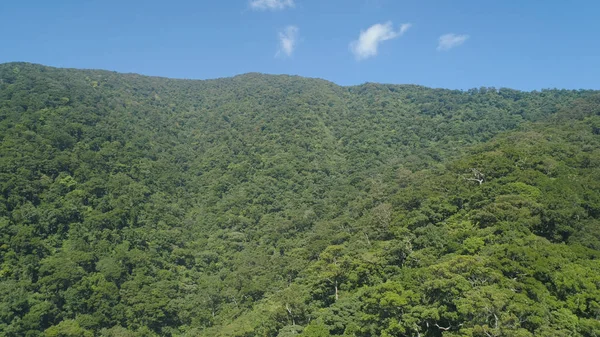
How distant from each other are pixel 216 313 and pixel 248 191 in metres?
30.9

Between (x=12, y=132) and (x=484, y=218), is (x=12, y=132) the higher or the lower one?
the higher one

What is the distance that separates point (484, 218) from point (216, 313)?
33.0 m

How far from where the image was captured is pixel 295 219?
65250 mm

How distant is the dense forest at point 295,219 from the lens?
2956 centimetres

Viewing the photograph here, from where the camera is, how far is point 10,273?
49.5 meters

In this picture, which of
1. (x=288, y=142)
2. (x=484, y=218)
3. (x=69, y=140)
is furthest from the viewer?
(x=288, y=142)

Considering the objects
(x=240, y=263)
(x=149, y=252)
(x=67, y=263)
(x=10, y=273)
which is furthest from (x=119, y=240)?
(x=240, y=263)

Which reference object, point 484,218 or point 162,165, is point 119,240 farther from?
point 484,218

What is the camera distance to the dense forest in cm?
2956

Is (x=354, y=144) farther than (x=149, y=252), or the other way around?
(x=354, y=144)

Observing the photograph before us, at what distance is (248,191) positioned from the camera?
259ft

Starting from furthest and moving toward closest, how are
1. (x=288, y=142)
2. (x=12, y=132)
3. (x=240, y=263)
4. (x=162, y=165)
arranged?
1. (x=288, y=142)
2. (x=162, y=165)
3. (x=12, y=132)
4. (x=240, y=263)

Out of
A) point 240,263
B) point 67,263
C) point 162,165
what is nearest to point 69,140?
point 162,165

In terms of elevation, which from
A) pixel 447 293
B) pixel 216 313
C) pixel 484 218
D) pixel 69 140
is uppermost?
pixel 69 140
